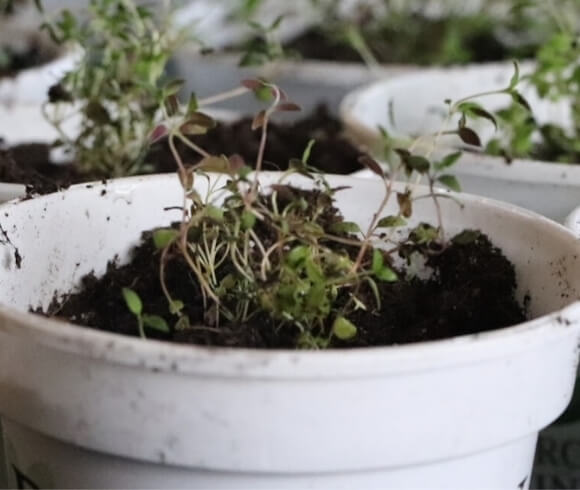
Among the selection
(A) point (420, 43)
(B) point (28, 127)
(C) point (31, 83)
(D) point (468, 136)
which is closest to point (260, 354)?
(D) point (468, 136)

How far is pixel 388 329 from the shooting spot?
62 centimetres

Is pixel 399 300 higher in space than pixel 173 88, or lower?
lower

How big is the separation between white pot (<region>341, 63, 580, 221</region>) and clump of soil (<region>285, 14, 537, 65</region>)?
49cm

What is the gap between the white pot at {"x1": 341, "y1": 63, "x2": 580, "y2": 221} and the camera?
865 mm

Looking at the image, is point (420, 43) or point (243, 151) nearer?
point (243, 151)

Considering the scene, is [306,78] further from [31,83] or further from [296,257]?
[296,257]

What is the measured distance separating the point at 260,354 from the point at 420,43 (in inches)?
63.7

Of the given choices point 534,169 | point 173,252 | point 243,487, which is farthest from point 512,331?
point 534,169

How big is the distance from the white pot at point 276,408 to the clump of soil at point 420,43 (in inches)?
57.2

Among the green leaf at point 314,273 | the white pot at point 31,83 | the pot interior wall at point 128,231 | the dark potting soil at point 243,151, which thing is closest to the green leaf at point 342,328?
the green leaf at point 314,273

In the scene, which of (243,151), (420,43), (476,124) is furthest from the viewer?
(420,43)

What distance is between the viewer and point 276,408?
45cm

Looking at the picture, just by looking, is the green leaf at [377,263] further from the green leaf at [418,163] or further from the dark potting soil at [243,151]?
the dark potting soil at [243,151]

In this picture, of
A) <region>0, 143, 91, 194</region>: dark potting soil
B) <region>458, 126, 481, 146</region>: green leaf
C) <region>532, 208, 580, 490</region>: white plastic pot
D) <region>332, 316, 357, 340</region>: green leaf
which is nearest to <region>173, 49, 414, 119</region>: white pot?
<region>0, 143, 91, 194</region>: dark potting soil
